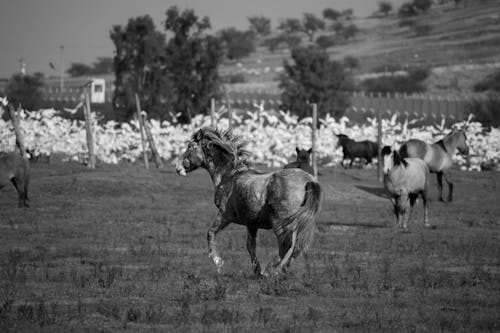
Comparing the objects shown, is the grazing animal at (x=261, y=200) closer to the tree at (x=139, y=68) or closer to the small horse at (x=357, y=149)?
the small horse at (x=357, y=149)

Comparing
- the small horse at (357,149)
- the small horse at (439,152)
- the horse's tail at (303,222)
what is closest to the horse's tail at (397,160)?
the small horse at (439,152)

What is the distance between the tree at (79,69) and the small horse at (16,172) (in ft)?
527

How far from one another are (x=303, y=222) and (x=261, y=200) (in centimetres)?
65

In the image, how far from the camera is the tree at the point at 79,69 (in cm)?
18438

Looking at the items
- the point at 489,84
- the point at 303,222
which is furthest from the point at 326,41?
the point at 303,222

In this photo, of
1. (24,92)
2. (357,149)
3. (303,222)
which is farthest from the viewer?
(24,92)

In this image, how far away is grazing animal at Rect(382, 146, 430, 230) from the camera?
74.1ft

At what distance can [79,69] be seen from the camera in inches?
7283

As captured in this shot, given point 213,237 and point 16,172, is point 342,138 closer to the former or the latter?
point 16,172

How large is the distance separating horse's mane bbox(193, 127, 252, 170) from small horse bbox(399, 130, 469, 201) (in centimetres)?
1575

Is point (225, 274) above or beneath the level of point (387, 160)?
beneath

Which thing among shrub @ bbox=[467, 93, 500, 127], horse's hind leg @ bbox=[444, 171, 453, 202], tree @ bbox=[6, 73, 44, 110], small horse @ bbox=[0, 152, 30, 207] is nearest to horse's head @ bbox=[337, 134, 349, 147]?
horse's hind leg @ bbox=[444, 171, 453, 202]

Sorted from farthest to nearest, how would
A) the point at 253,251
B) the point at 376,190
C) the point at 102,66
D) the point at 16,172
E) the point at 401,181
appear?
the point at 102,66 → the point at 376,190 → the point at 16,172 → the point at 401,181 → the point at 253,251

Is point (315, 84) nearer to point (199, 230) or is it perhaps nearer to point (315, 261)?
point (199, 230)
